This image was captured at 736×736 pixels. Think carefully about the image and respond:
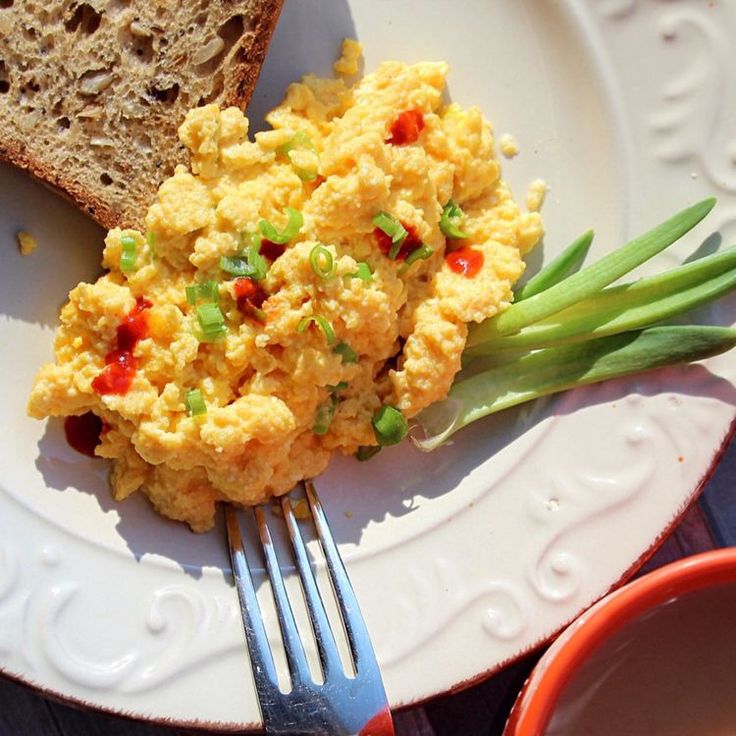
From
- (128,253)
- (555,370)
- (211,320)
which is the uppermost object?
(128,253)

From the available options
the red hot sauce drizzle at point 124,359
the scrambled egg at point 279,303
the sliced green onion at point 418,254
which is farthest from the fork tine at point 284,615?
the sliced green onion at point 418,254

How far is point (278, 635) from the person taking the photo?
8.45 ft

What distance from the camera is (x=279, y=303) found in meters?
2.41

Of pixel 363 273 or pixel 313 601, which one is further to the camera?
pixel 313 601

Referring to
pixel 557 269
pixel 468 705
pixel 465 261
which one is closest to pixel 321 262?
pixel 465 261

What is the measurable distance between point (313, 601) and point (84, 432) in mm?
781

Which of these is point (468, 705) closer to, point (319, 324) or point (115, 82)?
point (319, 324)

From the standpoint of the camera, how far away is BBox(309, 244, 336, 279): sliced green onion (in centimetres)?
238

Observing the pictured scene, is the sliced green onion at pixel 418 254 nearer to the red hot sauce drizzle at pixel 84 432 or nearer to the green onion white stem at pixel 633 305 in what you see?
the green onion white stem at pixel 633 305

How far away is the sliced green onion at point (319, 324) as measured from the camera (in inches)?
94.4

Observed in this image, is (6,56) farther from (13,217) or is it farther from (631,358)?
(631,358)

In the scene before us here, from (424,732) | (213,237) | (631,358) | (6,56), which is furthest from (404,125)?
(424,732)

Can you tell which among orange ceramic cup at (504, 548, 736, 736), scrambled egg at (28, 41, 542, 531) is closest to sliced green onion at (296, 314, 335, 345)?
scrambled egg at (28, 41, 542, 531)

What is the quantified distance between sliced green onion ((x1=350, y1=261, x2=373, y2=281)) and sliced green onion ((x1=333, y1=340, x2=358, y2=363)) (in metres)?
0.17
